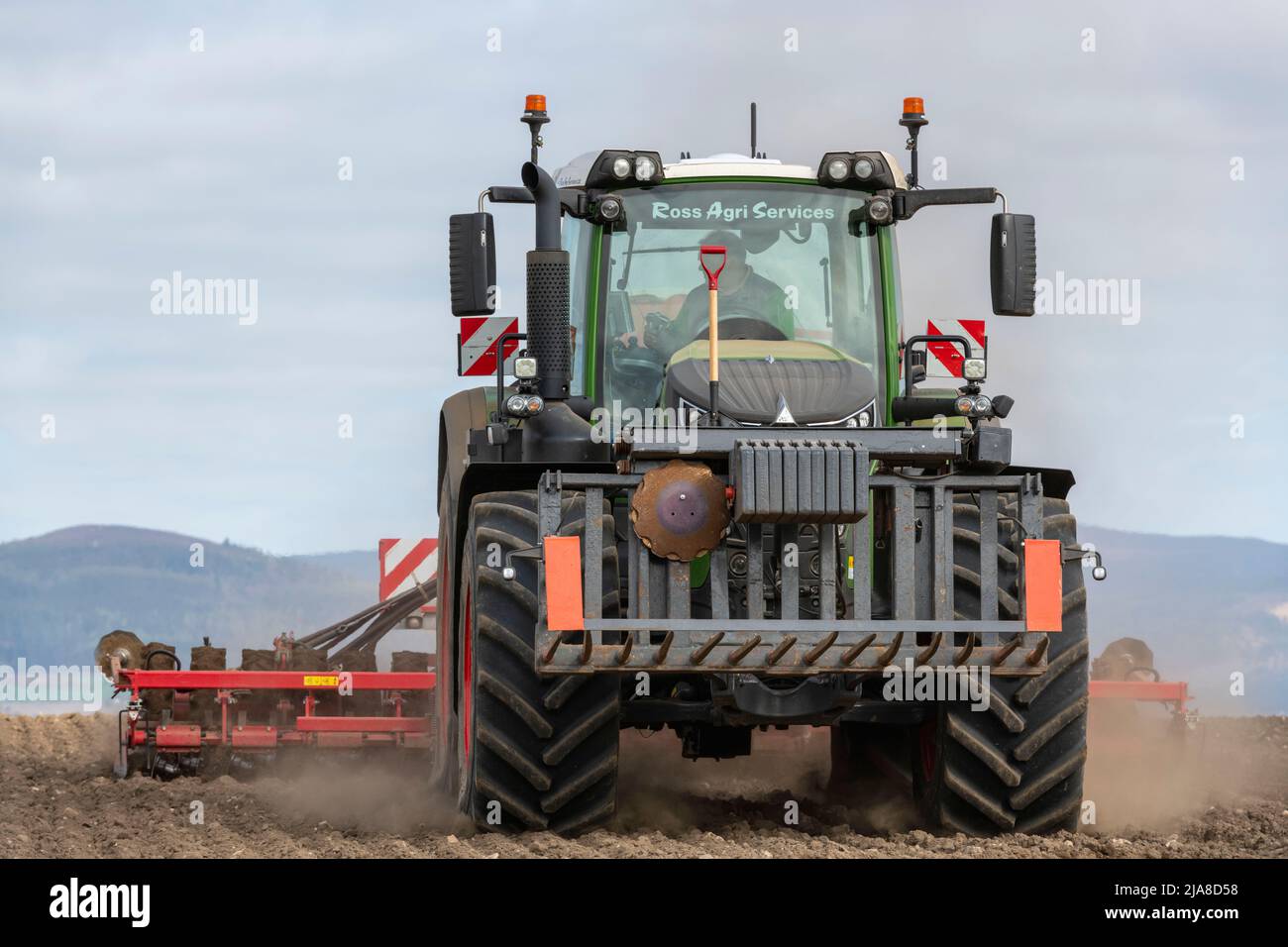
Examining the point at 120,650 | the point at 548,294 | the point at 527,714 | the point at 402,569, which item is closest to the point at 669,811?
the point at 527,714

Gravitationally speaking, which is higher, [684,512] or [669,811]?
[684,512]

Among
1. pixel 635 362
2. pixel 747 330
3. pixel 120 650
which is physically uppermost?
pixel 747 330

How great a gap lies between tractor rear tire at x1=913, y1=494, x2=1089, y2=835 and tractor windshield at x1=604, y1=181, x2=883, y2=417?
1.30 meters

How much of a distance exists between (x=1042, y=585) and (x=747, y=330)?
1987mm

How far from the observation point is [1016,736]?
9.32 m

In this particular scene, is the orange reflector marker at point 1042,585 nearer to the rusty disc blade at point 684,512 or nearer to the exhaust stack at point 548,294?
the rusty disc blade at point 684,512

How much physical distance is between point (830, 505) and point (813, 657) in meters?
0.60

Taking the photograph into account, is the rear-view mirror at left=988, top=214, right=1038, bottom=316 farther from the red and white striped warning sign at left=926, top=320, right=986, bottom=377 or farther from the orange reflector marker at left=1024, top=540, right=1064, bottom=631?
the orange reflector marker at left=1024, top=540, right=1064, bottom=631

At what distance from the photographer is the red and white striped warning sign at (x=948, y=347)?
1087 cm
